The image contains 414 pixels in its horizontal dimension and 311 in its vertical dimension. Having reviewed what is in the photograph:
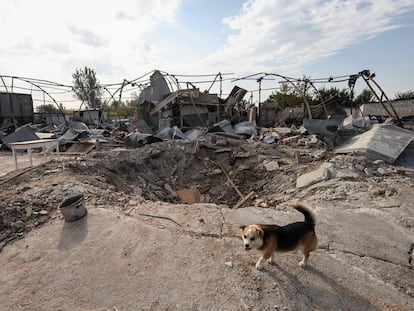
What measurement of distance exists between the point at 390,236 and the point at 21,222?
487 cm

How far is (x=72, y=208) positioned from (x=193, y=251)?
1779mm

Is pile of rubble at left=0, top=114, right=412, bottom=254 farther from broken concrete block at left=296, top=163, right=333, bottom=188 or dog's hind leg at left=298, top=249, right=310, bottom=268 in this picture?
dog's hind leg at left=298, top=249, right=310, bottom=268

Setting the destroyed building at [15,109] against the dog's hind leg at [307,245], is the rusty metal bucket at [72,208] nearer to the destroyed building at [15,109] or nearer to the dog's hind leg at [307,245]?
the dog's hind leg at [307,245]

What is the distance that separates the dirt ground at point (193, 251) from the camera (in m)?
2.12

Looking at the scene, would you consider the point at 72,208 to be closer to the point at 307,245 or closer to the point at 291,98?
the point at 307,245

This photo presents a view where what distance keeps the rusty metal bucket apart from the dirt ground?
0.34ft

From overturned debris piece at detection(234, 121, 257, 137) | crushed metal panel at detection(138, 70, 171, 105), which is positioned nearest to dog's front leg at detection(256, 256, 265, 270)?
overturned debris piece at detection(234, 121, 257, 137)

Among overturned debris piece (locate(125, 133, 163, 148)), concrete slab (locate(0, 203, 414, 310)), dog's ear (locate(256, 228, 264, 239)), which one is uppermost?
overturned debris piece (locate(125, 133, 163, 148))

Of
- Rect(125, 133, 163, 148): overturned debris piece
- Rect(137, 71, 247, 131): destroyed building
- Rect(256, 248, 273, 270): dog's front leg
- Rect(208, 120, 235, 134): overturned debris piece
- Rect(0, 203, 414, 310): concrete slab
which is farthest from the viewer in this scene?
Rect(137, 71, 247, 131): destroyed building

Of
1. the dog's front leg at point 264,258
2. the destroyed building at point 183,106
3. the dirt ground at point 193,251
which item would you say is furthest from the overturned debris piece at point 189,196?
the destroyed building at point 183,106

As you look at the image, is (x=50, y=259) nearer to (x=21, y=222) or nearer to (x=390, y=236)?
(x=21, y=222)

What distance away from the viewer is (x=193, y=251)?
2674mm

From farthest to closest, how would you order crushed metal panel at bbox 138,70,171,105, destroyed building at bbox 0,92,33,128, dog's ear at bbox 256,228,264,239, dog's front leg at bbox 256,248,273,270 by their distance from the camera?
destroyed building at bbox 0,92,33,128 → crushed metal panel at bbox 138,70,171,105 → dog's front leg at bbox 256,248,273,270 → dog's ear at bbox 256,228,264,239

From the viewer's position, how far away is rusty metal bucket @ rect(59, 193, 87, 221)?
324 centimetres
